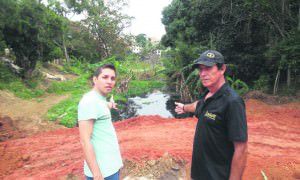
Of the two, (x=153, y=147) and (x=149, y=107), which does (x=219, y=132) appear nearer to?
(x=153, y=147)

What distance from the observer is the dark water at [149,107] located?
1167 centimetres

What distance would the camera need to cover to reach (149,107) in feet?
43.2

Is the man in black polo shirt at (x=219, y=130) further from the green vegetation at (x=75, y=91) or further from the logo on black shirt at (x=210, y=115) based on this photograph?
the green vegetation at (x=75, y=91)

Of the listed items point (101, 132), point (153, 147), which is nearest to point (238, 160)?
point (101, 132)

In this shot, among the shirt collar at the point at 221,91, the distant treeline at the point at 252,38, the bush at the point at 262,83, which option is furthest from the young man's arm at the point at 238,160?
the bush at the point at 262,83

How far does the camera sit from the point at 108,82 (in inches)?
86.1

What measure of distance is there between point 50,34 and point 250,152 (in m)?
14.0

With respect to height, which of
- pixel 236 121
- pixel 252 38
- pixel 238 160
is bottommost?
pixel 238 160

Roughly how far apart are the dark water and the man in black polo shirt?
9041 mm

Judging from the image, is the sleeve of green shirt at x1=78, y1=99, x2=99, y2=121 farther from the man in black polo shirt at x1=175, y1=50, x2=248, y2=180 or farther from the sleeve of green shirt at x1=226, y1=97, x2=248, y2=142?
the sleeve of green shirt at x1=226, y1=97, x2=248, y2=142

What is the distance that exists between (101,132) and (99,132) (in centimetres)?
2

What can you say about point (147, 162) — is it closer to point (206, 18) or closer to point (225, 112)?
point (225, 112)

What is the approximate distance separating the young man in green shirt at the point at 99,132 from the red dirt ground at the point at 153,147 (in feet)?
8.45

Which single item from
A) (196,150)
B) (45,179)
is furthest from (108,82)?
(45,179)
